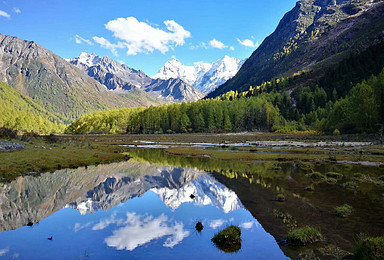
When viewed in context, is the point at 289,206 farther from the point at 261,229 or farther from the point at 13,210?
the point at 13,210

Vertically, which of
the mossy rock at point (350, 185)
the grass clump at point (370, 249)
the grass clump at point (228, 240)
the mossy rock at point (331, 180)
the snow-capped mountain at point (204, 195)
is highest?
the grass clump at point (370, 249)

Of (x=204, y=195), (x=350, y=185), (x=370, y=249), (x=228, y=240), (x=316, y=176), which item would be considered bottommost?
(x=204, y=195)

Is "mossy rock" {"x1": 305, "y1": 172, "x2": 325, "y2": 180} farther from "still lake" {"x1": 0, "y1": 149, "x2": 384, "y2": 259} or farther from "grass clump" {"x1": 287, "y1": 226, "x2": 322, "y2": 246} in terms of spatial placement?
"grass clump" {"x1": 287, "y1": 226, "x2": 322, "y2": 246}

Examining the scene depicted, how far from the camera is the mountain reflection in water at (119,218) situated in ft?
A: 49.4

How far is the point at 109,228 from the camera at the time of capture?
1897 cm

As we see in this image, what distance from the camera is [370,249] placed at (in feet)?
39.5

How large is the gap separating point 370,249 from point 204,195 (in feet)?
59.6

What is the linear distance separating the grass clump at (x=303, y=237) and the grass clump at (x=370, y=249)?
2730 millimetres

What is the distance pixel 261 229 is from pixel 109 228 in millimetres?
10790

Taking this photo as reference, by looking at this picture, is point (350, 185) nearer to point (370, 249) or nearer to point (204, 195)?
point (204, 195)

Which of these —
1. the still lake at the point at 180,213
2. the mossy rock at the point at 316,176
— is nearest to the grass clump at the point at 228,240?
the still lake at the point at 180,213

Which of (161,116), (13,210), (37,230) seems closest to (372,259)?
(37,230)

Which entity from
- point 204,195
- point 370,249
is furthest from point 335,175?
point 370,249

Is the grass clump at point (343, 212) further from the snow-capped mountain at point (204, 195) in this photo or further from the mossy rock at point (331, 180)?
the mossy rock at point (331, 180)
